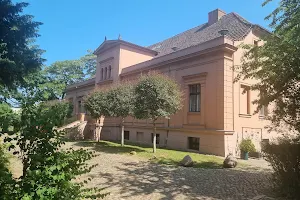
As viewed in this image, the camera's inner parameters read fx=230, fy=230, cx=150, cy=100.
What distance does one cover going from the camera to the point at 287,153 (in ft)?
20.6

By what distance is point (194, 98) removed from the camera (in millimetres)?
17016

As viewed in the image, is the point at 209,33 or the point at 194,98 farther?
the point at 209,33

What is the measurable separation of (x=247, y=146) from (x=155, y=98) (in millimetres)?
6577

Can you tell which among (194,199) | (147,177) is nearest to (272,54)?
(194,199)

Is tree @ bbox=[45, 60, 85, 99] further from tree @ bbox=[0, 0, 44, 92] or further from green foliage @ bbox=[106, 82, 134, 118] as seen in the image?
tree @ bbox=[0, 0, 44, 92]

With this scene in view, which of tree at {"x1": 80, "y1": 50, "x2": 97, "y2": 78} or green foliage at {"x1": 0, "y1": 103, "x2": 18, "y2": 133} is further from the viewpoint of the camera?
tree at {"x1": 80, "y1": 50, "x2": 97, "y2": 78}

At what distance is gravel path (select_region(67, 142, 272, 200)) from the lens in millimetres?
6516

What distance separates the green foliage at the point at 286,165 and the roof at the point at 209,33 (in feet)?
38.5

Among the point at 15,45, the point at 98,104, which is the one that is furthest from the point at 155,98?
the point at 15,45

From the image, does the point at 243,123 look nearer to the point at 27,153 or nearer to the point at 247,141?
the point at 247,141

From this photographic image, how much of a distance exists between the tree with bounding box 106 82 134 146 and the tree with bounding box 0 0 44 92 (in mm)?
7704

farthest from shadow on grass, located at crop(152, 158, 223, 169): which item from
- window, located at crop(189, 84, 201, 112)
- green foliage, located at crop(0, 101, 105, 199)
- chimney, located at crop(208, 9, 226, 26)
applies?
chimney, located at crop(208, 9, 226, 26)

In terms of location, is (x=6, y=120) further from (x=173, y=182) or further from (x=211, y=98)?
(x=211, y=98)

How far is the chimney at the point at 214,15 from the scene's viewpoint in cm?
2181
